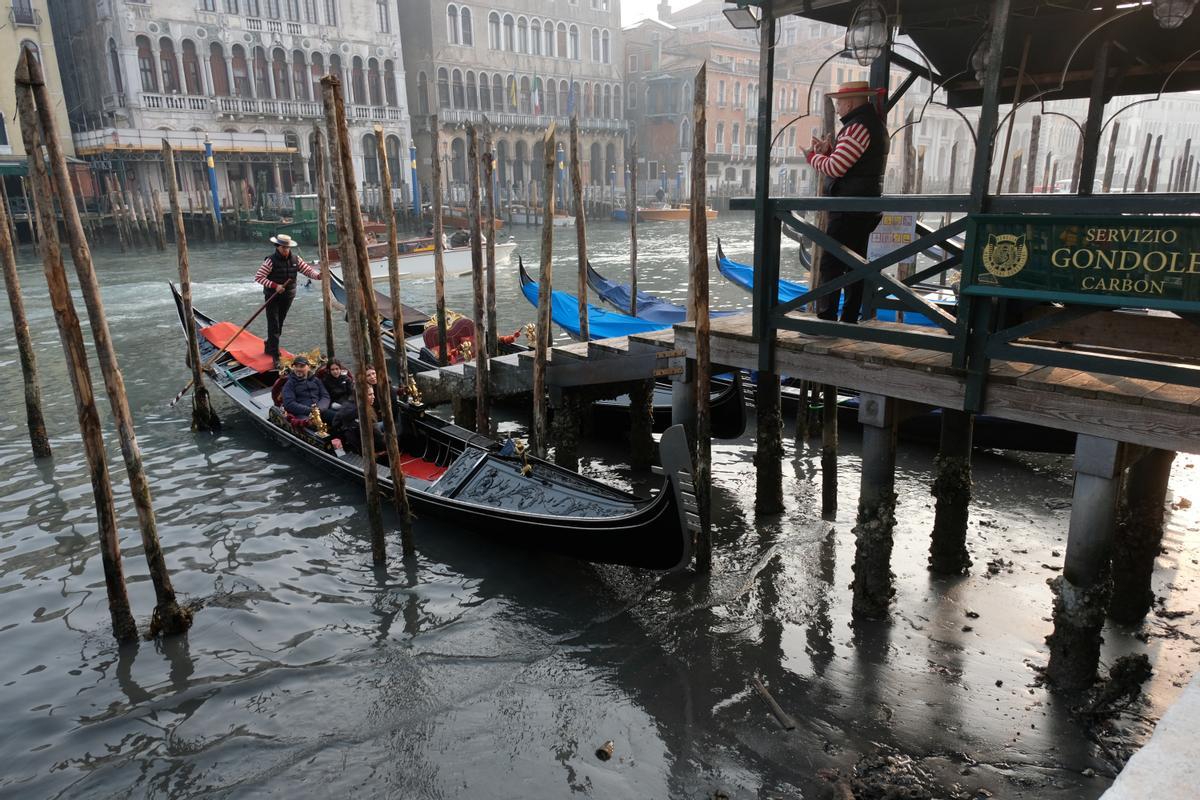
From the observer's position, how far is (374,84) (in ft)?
92.9

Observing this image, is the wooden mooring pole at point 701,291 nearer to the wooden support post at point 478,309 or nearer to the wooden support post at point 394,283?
the wooden support post at point 478,309

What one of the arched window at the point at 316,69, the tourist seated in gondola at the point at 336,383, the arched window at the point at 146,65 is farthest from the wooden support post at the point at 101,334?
the arched window at the point at 316,69

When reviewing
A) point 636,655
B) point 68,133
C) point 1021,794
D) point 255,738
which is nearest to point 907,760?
point 1021,794

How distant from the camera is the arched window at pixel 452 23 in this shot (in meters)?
30.4

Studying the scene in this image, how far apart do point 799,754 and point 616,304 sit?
8137 millimetres

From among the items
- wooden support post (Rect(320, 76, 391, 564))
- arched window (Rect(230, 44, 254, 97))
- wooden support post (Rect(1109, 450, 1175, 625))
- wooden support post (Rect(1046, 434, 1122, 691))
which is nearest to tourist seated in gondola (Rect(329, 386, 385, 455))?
wooden support post (Rect(320, 76, 391, 564))

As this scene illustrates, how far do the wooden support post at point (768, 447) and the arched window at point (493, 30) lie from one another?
30892 millimetres

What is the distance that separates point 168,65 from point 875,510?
26355mm

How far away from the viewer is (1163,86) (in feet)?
15.5

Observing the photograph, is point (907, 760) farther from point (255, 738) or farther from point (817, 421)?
point (817, 421)

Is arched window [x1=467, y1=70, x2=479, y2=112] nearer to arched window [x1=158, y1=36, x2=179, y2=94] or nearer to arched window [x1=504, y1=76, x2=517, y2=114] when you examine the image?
arched window [x1=504, y1=76, x2=517, y2=114]

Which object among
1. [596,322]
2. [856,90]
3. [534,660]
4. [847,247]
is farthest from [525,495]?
[596,322]

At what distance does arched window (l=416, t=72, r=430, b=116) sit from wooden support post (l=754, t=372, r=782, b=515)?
2982cm

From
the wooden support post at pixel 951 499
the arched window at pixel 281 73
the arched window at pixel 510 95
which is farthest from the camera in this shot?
the arched window at pixel 510 95
